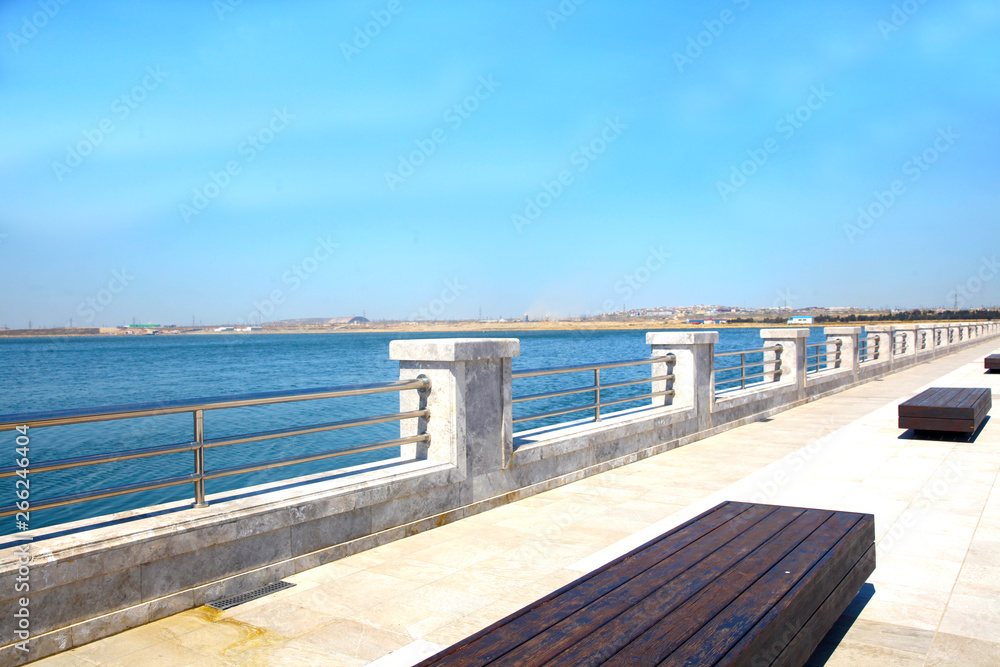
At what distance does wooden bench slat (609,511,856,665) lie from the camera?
2.50 metres

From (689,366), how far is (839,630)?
21.1 ft

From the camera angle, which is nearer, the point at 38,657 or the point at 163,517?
the point at 38,657

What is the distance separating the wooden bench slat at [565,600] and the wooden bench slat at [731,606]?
351 mm

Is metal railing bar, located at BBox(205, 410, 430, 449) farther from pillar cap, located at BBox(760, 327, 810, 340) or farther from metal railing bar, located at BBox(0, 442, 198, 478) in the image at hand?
pillar cap, located at BBox(760, 327, 810, 340)

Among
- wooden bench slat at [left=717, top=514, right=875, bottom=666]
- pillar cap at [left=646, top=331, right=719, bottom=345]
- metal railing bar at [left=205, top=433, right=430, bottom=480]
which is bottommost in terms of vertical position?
wooden bench slat at [left=717, top=514, right=875, bottom=666]

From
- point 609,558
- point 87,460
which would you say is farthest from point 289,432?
point 609,558

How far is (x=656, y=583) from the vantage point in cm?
315

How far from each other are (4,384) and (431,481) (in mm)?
64032

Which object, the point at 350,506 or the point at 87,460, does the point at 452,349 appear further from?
the point at 87,460

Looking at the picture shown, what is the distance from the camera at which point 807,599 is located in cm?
314

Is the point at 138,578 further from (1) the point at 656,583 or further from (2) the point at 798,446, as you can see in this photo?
(2) the point at 798,446

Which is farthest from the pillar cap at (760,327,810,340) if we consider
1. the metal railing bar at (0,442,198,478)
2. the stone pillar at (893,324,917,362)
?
the stone pillar at (893,324,917,362)

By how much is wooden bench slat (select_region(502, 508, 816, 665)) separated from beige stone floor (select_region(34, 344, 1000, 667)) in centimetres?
74

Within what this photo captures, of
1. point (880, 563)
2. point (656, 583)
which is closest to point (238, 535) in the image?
point (656, 583)
